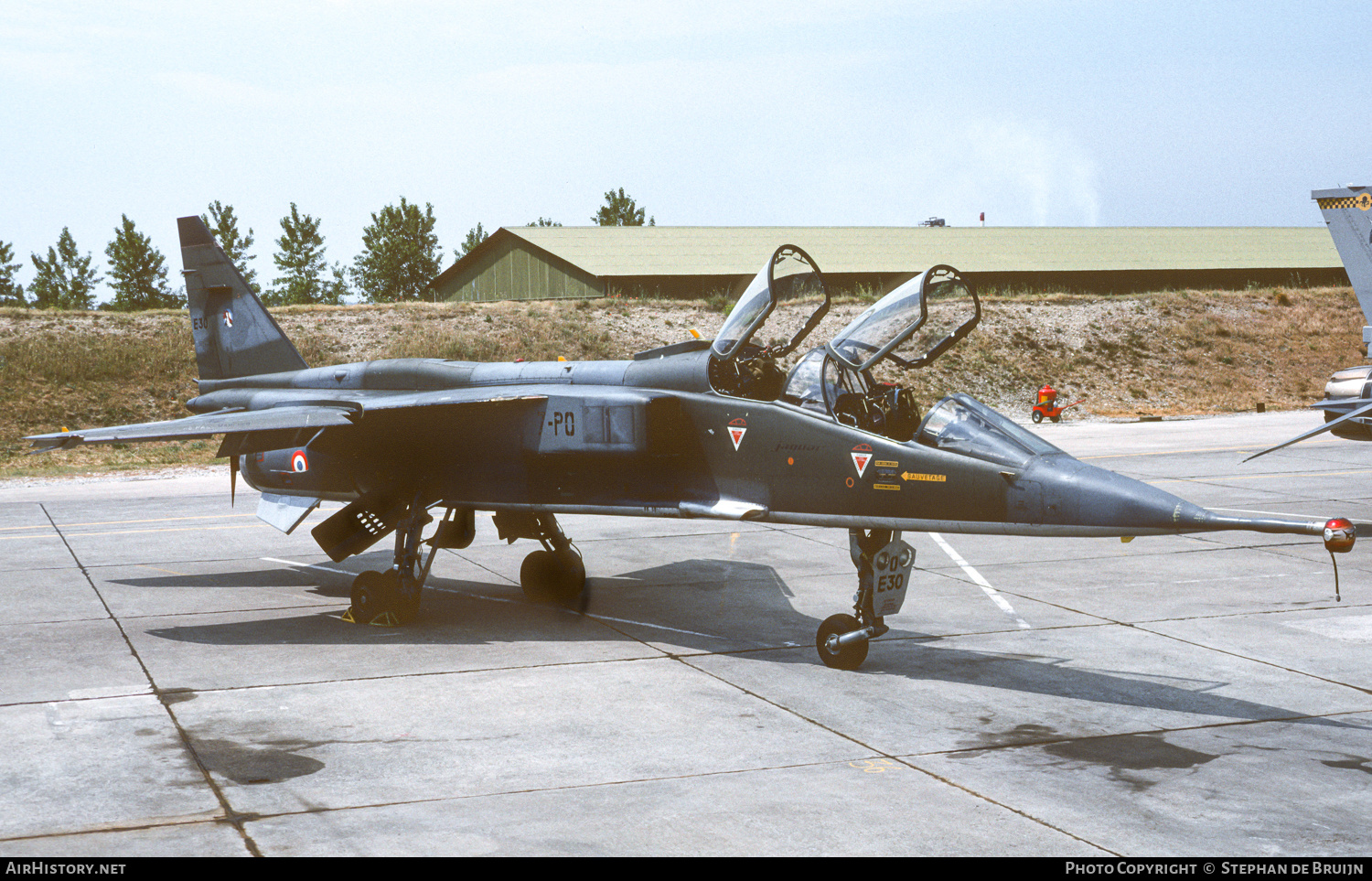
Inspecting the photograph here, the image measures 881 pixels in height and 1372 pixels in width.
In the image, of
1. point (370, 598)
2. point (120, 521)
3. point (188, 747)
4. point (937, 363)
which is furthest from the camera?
point (937, 363)

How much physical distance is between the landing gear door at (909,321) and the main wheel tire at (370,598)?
209 inches

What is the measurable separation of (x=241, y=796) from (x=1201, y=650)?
27.3 feet

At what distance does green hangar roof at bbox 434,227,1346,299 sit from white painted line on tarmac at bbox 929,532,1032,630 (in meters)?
40.0

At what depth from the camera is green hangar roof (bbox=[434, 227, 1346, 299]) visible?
5750 centimetres

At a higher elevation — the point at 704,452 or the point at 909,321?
the point at 909,321

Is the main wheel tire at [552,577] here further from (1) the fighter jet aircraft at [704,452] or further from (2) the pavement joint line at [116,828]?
(2) the pavement joint line at [116,828]

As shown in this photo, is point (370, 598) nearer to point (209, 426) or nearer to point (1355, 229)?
point (209, 426)

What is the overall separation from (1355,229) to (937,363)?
107 feet

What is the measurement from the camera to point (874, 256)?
59406 millimetres

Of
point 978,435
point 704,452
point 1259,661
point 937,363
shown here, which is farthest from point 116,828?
point 937,363

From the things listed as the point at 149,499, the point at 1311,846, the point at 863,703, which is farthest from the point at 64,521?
the point at 1311,846

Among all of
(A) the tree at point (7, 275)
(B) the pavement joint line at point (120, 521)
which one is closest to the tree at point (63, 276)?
(A) the tree at point (7, 275)

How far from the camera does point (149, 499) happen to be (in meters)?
23.2
